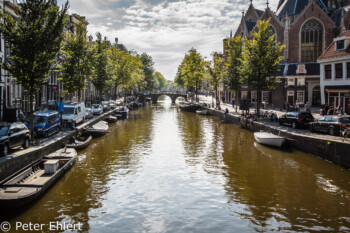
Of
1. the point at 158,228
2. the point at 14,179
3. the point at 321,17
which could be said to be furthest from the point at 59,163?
the point at 321,17

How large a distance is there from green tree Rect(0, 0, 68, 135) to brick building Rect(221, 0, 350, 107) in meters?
42.5

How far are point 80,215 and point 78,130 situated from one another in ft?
60.9

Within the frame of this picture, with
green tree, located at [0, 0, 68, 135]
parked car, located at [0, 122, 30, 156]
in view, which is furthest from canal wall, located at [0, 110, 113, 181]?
green tree, located at [0, 0, 68, 135]

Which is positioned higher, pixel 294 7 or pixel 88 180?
pixel 294 7

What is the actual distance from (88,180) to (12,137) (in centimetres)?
550

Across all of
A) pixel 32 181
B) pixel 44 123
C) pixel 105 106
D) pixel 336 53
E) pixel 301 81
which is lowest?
pixel 32 181

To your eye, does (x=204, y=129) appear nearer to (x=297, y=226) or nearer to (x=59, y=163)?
(x=59, y=163)

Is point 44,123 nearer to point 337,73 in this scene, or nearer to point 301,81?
point 337,73

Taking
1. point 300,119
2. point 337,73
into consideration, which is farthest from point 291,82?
point 300,119

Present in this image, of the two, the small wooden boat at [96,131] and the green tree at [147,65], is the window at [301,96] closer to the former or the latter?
the small wooden boat at [96,131]

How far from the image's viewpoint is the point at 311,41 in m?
58.3

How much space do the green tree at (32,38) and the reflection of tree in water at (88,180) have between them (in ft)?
19.8

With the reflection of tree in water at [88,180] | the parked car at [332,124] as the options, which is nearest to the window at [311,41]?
the parked car at [332,124]

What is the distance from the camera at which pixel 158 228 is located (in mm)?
12406
